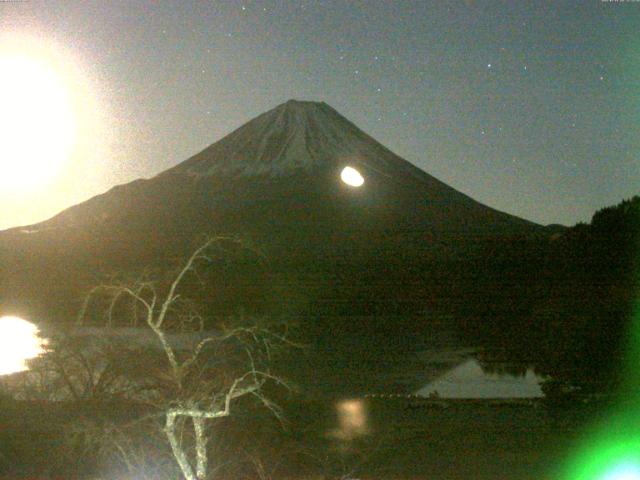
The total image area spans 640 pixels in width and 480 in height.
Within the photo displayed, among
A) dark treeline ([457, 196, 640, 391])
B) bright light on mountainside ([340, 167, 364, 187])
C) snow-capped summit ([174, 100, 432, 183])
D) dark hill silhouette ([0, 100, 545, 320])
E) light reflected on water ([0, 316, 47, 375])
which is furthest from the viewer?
snow-capped summit ([174, 100, 432, 183])

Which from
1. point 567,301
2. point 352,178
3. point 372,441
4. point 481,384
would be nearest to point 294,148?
point 352,178

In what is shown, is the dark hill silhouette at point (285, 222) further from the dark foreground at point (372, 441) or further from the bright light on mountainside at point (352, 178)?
the dark foreground at point (372, 441)

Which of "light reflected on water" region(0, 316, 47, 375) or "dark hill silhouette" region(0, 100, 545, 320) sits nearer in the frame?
"light reflected on water" region(0, 316, 47, 375)

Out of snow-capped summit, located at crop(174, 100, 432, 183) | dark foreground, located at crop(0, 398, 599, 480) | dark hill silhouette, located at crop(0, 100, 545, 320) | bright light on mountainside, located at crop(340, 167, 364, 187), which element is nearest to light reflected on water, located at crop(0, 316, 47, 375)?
dark foreground, located at crop(0, 398, 599, 480)

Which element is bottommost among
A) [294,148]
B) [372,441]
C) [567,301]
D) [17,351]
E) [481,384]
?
[372,441]

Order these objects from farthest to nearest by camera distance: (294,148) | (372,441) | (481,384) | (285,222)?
1. (294,148)
2. (285,222)
3. (481,384)
4. (372,441)

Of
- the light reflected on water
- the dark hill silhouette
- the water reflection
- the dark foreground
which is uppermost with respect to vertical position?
the dark hill silhouette

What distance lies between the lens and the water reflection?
74.1 feet

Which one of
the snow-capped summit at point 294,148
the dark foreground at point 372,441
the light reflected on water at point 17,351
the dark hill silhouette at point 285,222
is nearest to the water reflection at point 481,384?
the dark foreground at point 372,441

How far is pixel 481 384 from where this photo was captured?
25.5 metres

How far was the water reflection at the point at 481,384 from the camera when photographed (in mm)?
22578

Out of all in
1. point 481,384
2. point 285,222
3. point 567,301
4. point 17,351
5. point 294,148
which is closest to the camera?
point 17,351

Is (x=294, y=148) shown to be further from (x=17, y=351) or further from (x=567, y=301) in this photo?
(x=17, y=351)

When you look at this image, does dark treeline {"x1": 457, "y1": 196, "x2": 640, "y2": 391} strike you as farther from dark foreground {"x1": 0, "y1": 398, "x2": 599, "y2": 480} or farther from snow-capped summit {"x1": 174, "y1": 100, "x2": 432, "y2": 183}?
snow-capped summit {"x1": 174, "y1": 100, "x2": 432, "y2": 183}
